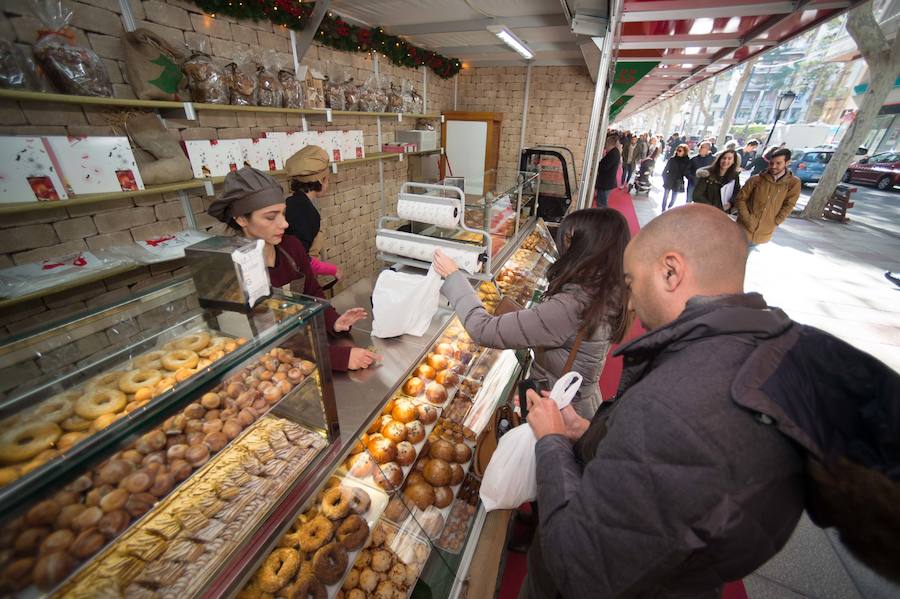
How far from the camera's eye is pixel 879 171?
Answer: 1681 centimetres

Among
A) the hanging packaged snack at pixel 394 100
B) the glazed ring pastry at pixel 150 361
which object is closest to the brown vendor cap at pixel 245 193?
the glazed ring pastry at pixel 150 361

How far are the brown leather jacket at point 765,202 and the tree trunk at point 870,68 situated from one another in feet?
20.6

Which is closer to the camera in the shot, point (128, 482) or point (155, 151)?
point (128, 482)

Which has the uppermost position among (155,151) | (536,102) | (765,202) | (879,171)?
(536,102)

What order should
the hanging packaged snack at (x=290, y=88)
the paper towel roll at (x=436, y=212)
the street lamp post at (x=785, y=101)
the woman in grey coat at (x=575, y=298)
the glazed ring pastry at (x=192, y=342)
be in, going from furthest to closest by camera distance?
1. the street lamp post at (x=785, y=101)
2. the hanging packaged snack at (x=290, y=88)
3. the paper towel roll at (x=436, y=212)
4. the woman in grey coat at (x=575, y=298)
5. the glazed ring pastry at (x=192, y=342)

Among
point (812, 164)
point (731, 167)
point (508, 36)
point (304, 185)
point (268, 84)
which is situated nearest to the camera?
point (304, 185)

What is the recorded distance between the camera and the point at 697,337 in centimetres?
90

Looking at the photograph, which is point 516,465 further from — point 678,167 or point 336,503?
point 678,167

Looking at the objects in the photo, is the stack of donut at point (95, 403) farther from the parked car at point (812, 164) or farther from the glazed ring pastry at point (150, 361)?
the parked car at point (812, 164)

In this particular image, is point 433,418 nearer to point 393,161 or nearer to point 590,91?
point 393,161

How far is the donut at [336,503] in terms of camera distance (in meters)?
1.48

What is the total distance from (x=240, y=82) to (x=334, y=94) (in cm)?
156

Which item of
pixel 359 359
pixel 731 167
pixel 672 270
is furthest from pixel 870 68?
pixel 359 359

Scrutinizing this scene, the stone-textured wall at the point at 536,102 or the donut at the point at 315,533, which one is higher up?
the stone-textured wall at the point at 536,102
